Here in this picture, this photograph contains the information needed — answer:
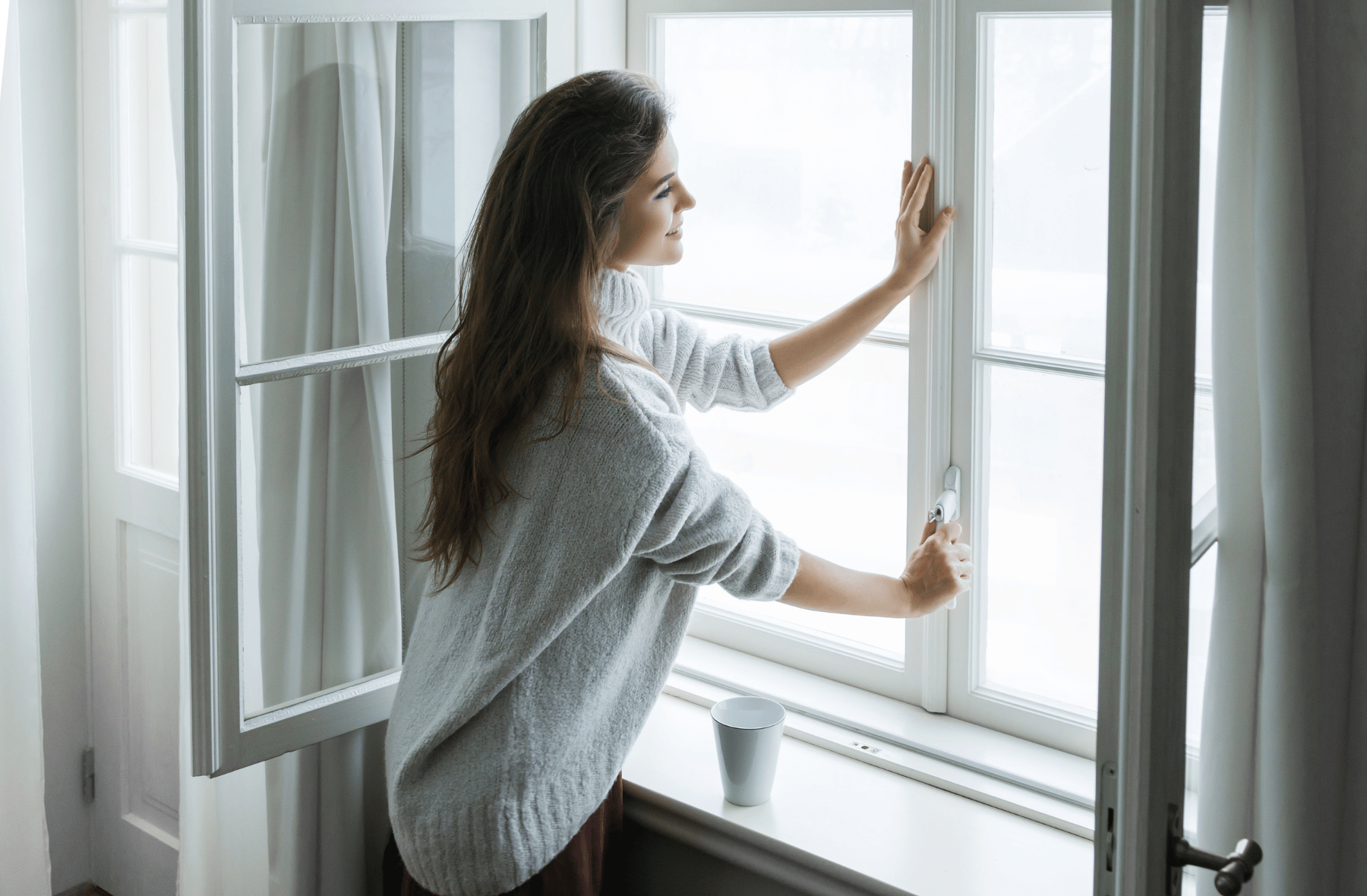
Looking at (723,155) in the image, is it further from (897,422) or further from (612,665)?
(612,665)

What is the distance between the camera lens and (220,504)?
1354 mm

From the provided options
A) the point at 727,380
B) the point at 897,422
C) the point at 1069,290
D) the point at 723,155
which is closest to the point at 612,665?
the point at 727,380

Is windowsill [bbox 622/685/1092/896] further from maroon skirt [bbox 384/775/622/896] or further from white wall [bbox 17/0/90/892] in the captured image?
white wall [bbox 17/0/90/892]

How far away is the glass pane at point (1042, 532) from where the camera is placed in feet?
4.84

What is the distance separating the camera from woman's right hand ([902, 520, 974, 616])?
144 cm

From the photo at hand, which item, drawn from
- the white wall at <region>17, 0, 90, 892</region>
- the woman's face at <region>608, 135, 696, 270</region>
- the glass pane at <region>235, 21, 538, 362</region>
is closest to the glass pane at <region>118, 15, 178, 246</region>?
the white wall at <region>17, 0, 90, 892</region>

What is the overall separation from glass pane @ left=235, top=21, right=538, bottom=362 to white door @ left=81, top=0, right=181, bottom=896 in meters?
0.83

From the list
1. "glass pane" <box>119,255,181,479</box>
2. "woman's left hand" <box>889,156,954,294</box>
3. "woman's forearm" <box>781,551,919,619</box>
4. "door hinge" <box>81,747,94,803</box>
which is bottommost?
"door hinge" <box>81,747,94,803</box>

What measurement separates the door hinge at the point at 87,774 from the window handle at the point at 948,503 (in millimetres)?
1884

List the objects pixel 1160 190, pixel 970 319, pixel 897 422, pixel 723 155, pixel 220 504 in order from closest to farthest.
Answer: pixel 1160 190 → pixel 220 504 → pixel 970 319 → pixel 897 422 → pixel 723 155

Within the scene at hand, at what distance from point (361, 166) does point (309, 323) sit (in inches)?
8.1

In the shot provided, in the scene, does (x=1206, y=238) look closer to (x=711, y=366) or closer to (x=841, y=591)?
(x=841, y=591)

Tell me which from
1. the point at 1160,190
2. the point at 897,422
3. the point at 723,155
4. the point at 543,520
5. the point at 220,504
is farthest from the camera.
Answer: the point at 723,155

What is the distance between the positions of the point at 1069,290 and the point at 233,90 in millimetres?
983
